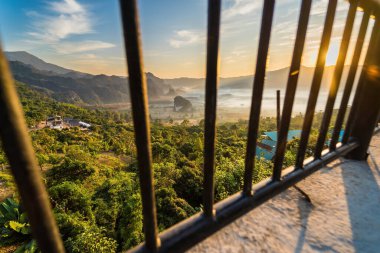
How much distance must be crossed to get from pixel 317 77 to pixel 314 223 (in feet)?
2.30

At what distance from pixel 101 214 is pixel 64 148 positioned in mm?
21473

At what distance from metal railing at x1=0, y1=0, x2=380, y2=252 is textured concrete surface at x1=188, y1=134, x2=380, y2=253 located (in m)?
0.08

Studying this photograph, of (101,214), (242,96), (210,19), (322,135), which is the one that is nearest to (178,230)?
(210,19)

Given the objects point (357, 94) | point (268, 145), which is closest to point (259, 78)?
point (357, 94)

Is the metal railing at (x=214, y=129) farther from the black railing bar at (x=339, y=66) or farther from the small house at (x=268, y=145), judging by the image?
the small house at (x=268, y=145)

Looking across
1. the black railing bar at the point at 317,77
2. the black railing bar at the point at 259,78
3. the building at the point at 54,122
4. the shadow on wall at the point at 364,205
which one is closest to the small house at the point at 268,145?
the shadow on wall at the point at 364,205

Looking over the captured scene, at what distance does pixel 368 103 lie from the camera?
1.49 meters

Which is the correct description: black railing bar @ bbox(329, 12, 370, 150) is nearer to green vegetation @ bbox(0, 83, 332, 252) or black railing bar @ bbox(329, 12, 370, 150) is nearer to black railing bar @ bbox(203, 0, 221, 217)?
black railing bar @ bbox(203, 0, 221, 217)

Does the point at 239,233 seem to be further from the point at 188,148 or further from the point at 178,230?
the point at 188,148

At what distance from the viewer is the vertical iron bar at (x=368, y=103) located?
1.35 m

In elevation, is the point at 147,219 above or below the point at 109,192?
above

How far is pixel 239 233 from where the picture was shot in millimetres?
906

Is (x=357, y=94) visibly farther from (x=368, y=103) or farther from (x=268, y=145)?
(x=268, y=145)

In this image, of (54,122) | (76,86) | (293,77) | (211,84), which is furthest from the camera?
(76,86)
